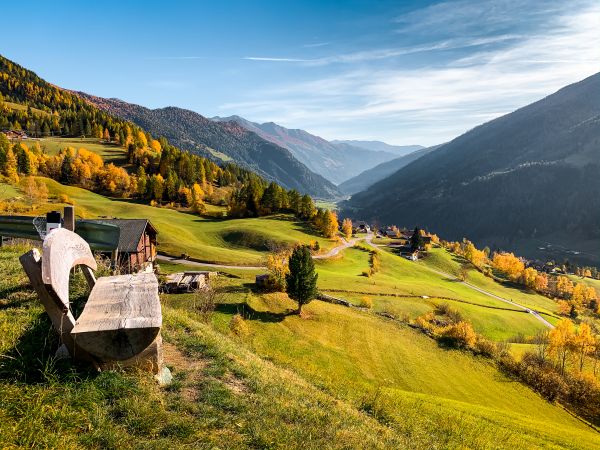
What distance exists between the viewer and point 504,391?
37.4 m

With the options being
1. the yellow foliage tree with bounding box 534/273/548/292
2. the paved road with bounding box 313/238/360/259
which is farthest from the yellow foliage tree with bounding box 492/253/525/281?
the paved road with bounding box 313/238/360/259

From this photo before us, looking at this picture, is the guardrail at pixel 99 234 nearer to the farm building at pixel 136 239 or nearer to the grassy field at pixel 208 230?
the farm building at pixel 136 239

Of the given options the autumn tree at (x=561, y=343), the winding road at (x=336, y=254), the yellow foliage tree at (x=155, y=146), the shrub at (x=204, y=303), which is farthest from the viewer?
the yellow foliage tree at (x=155, y=146)

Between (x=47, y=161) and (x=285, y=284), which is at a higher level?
(x=47, y=161)

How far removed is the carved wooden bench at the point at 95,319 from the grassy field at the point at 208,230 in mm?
57934

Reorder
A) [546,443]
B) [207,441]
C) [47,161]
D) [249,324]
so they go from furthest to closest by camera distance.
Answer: [47,161]
[249,324]
[546,443]
[207,441]

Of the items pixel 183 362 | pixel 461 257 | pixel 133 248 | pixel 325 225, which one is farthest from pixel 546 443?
pixel 461 257

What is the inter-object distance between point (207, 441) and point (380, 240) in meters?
160

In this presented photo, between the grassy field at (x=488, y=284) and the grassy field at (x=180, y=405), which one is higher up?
the grassy field at (x=180, y=405)

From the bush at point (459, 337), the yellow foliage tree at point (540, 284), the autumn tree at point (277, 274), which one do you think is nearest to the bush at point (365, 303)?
the bush at point (459, 337)

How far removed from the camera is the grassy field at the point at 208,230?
68.1 m

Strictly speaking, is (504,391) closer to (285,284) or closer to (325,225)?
(285,284)

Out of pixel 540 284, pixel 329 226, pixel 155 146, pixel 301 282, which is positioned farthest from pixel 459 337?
pixel 155 146

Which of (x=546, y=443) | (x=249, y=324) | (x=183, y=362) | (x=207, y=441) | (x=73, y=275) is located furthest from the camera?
(x=249, y=324)
